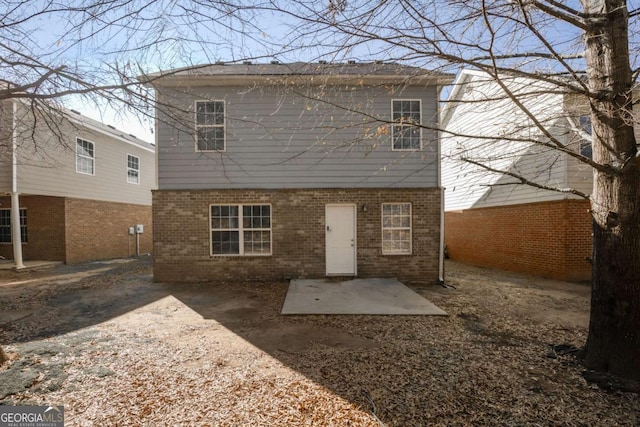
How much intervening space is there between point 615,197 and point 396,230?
5282 mm

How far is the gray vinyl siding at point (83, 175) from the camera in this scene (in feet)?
35.6

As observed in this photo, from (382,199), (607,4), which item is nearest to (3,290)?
(382,199)

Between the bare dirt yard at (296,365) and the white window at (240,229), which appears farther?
the white window at (240,229)

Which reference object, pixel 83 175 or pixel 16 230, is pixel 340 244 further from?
pixel 83 175

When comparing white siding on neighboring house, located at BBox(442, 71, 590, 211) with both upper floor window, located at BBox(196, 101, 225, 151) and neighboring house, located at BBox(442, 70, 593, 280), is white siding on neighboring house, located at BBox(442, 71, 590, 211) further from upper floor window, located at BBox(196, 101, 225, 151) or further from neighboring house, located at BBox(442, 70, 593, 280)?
upper floor window, located at BBox(196, 101, 225, 151)

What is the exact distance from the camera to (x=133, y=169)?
632 inches

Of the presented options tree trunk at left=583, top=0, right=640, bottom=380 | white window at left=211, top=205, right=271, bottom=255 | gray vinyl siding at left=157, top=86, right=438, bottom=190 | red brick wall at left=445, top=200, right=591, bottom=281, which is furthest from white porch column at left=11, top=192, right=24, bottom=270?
red brick wall at left=445, top=200, right=591, bottom=281

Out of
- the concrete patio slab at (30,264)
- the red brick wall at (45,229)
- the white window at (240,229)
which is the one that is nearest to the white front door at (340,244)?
the white window at (240,229)

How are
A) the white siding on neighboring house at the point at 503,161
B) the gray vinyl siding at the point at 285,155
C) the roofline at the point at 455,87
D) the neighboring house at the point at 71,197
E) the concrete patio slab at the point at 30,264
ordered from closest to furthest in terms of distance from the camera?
the roofline at the point at 455,87
the white siding on neighboring house at the point at 503,161
the gray vinyl siding at the point at 285,155
the concrete patio slab at the point at 30,264
the neighboring house at the point at 71,197

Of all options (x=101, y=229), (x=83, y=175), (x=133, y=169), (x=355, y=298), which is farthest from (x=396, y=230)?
(x=133, y=169)

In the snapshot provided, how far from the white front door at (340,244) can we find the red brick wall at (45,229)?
11.8 metres

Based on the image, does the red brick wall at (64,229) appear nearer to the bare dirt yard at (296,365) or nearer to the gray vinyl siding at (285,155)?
the bare dirt yard at (296,365)
